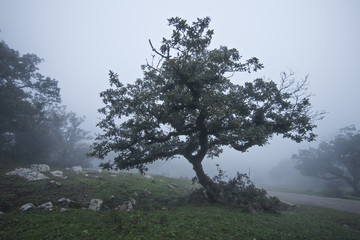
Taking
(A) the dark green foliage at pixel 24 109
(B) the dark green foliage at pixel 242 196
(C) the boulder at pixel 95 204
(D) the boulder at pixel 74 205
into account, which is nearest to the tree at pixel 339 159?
(B) the dark green foliage at pixel 242 196

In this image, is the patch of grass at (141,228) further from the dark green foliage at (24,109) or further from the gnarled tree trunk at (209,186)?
the dark green foliage at (24,109)

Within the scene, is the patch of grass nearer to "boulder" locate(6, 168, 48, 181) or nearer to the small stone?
the small stone

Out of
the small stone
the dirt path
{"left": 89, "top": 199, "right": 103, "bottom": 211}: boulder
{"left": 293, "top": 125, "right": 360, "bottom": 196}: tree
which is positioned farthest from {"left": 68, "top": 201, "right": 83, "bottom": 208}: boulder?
{"left": 293, "top": 125, "right": 360, "bottom": 196}: tree

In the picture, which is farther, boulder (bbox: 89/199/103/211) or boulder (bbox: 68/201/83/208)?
boulder (bbox: 89/199/103/211)

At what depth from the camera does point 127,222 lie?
785 cm

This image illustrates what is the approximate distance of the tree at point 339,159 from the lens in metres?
35.2

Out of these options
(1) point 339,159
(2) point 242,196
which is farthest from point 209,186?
(1) point 339,159

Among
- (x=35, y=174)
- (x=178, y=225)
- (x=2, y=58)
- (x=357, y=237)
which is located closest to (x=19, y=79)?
(x=2, y=58)

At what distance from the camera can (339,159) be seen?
125 ft

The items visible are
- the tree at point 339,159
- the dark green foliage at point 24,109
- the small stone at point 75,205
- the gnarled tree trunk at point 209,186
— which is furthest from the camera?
the tree at point 339,159

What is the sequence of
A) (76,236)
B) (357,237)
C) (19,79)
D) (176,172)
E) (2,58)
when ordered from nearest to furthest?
(76,236) → (357,237) → (2,58) → (19,79) → (176,172)

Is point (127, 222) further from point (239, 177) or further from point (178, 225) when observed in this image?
point (239, 177)

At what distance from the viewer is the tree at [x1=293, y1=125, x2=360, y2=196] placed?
35153 mm

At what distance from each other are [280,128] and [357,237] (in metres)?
7.95
